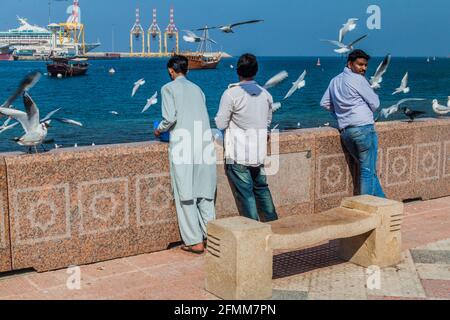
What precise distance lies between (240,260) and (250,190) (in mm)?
1358

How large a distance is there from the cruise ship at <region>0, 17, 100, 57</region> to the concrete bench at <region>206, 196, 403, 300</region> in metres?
172

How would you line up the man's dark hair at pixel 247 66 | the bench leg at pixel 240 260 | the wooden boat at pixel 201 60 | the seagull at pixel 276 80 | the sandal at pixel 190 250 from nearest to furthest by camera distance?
1. the bench leg at pixel 240 260
2. the man's dark hair at pixel 247 66
3. the sandal at pixel 190 250
4. the seagull at pixel 276 80
5. the wooden boat at pixel 201 60

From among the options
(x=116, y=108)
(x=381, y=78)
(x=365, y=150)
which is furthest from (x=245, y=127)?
(x=116, y=108)

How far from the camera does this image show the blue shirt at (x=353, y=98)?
6.72 m

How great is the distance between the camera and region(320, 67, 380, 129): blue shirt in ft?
22.0

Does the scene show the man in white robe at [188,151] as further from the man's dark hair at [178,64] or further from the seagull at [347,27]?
the seagull at [347,27]

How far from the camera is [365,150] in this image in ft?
23.0

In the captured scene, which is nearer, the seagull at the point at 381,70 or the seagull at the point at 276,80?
the seagull at the point at 276,80

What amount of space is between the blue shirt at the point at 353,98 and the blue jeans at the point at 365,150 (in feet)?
0.28

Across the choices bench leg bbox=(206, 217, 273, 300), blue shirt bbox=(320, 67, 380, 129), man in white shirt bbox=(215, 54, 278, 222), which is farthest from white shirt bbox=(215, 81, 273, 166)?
blue shirt bbox=(320, 67, 380, 129)

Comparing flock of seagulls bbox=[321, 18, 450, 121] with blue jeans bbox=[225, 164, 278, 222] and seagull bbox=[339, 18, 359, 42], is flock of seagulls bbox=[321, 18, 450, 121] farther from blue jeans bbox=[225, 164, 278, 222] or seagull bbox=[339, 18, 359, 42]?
blue jeans bbox=[225, 164, 278, 222]

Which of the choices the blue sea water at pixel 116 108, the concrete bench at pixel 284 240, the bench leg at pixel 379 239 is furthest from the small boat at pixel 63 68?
the concrete bench at pixel 284 240

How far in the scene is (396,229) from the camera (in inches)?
226

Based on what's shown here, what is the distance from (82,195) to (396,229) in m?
2.62
